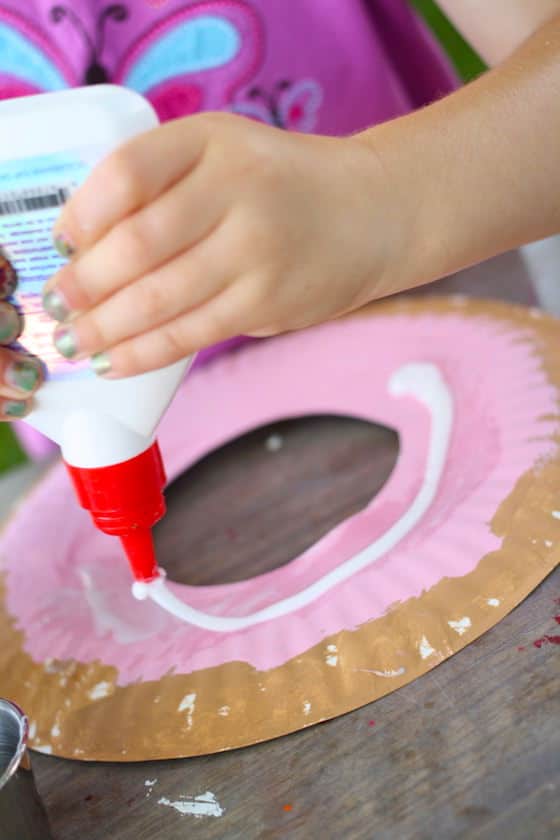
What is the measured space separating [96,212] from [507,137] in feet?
0.68

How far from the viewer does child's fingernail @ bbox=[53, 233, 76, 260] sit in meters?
0.31

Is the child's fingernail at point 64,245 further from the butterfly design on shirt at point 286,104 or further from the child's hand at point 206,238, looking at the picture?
the butterfly design on shirt at point 286,104

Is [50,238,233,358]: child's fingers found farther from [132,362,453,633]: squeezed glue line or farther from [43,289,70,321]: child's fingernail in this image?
[132,362,453,633]: squeezed glue line

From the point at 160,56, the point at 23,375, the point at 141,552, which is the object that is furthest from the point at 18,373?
the point at 160,56

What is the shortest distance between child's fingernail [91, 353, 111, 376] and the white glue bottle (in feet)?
0.06

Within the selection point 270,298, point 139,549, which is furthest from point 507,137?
point 139,549

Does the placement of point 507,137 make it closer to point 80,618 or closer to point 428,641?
point 428,641

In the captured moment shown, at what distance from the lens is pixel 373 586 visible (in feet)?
1.38

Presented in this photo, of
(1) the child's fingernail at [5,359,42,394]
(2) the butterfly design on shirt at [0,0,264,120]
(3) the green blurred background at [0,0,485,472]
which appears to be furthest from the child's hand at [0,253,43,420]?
(3) the green blurred background at [0,0,485,472]

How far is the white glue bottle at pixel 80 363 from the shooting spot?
302 mm

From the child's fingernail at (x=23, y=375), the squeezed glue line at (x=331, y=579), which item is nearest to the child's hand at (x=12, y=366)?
the child's fingernail at (x=23, y=375)

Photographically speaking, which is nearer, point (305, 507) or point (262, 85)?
point (305, 507)

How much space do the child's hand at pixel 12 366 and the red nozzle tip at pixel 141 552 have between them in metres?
0.08

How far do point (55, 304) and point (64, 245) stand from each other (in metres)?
0.02
